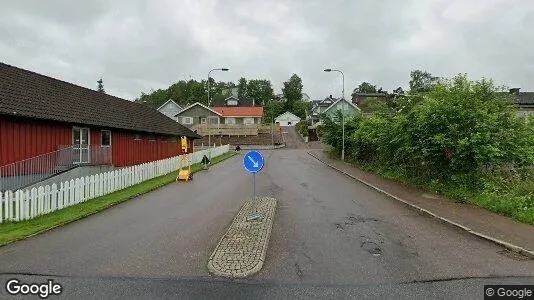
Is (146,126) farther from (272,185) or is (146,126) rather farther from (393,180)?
(393,180)

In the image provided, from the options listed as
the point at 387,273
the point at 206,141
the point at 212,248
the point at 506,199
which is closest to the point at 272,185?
the point at 506,199

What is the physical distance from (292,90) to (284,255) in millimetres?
118765

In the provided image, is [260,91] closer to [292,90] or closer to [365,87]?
[292,90]

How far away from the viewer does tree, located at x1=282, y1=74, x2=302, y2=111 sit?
12347 centimetres

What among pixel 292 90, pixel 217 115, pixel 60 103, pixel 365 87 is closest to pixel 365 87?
pixel 365 87

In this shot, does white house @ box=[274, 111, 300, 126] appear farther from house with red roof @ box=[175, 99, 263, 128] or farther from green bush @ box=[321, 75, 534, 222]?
green bush @ box=[321, 75, 534, 222]

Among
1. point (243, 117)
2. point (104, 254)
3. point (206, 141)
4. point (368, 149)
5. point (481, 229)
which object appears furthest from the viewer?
point (243, 117)

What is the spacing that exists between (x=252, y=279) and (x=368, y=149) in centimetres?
2476

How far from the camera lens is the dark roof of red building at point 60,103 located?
1809cm

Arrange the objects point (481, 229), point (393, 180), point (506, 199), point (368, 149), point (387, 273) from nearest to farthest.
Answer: point (387, 273)
point (481, 229)
point (506, 199)
point (393, 180)
point (368, 149)

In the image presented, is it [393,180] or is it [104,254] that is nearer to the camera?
[104,254]

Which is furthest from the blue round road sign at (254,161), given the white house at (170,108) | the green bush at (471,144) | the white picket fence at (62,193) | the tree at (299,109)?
the tree at (299,109)

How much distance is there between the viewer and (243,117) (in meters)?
87.8

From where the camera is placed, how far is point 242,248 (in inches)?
308
